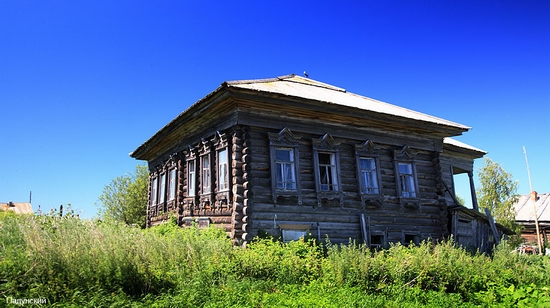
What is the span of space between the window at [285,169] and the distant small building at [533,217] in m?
26.1

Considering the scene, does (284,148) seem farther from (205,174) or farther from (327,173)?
(205,174)

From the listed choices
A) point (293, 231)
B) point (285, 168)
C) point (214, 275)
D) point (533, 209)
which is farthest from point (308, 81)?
point (533, 209)

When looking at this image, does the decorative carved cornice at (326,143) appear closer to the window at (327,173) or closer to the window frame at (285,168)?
the window at (327,173)

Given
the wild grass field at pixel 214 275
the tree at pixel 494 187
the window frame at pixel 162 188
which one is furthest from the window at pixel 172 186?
the tree at pixel 494 187

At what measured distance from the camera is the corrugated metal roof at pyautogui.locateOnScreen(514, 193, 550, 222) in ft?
104

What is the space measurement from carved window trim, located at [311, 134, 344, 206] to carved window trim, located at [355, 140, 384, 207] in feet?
2.85

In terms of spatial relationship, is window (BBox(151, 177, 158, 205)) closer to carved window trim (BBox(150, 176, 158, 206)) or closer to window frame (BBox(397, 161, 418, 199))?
carved window trim (BBox(150, 176, 158, 206))

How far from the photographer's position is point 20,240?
264 inches

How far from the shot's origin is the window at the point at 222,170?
1241 centimetres

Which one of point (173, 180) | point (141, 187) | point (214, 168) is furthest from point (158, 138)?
point (141, 187)

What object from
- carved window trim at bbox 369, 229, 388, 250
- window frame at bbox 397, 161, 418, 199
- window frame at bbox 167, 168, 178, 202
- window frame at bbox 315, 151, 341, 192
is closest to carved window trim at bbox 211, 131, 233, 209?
window frame at bbox 315, 151, 341, 192

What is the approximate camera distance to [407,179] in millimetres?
15008

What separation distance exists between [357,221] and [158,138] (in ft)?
30.1

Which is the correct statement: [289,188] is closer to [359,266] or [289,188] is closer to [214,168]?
[214,168]
